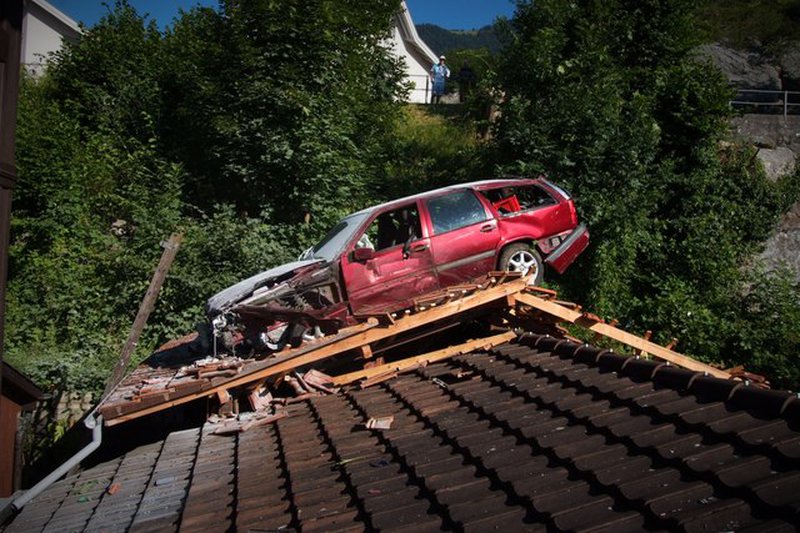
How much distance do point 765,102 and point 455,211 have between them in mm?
17057

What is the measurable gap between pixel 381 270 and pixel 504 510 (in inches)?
185

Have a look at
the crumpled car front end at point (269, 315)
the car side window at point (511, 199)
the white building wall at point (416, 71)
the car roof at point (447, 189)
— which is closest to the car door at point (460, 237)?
the car roof at point (447, 189)

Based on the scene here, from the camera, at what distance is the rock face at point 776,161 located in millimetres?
14156

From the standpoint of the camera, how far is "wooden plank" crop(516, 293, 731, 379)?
5.60 m

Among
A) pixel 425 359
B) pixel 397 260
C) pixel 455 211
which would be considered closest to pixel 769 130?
pixel 455 211

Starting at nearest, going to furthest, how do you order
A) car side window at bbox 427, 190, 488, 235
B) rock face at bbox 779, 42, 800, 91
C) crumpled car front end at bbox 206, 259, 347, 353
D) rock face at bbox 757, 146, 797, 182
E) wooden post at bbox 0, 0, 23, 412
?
wooden post at bbox 0, 0, 23, 412
crumpled car front end at bbox 206, 259, 347, 353
car side window at bbox 427, 190, 488, 235
rock face at bbox 757, 146, 797, 182
rock face at bbox 779, 42, 800, 91

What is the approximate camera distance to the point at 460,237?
7453mm

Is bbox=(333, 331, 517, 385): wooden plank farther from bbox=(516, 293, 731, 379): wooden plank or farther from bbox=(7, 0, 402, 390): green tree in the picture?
bbox=(7, 0, 402, 390): green tree

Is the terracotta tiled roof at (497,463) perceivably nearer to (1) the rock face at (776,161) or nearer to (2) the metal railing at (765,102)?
(1) the rock face at (776,161)

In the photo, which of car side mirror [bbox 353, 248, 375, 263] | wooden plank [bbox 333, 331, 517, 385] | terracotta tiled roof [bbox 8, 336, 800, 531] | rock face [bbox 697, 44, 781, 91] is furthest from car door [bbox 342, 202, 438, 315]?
rock face [bbox 697, 44, 781, 91]

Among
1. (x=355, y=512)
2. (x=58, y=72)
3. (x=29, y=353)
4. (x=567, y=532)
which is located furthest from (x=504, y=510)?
(x=58, y=72)

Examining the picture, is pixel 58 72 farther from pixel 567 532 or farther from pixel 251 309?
pixel 567 532

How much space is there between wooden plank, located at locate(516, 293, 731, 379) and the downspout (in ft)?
14.1

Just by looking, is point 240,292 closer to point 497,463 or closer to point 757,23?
point 497,463
